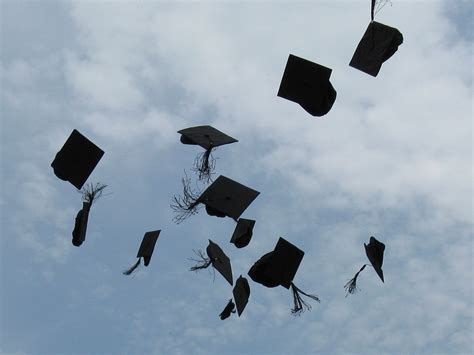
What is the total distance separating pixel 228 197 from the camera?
5086 mm

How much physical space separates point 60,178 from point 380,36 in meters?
2.85

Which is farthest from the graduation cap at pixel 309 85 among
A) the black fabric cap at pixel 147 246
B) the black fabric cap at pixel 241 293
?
the black fabric cap at pixel 147 246

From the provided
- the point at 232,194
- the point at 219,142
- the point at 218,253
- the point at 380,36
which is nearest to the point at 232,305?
the point at 218,253

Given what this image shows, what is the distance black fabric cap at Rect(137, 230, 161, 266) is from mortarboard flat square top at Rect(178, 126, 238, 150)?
896mm

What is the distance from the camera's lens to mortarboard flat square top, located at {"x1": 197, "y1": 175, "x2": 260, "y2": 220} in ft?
16.5

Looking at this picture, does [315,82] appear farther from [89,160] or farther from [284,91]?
[89,160]

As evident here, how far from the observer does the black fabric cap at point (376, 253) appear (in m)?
5.10

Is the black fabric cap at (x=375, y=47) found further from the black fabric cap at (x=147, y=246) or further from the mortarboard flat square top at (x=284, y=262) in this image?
the black fabric cap at (x=147, y=246)

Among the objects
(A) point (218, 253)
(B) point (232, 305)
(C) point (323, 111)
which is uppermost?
(C) point (323, 111)

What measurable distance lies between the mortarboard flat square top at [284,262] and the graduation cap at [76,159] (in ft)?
5.56

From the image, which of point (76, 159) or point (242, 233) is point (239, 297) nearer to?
point (242, 233)

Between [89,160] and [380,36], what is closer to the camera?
[380,36]

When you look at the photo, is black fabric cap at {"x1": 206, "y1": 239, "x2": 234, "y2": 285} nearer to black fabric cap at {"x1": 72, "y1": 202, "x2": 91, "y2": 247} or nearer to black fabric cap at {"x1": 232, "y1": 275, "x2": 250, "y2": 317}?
black fabric cap at {"x1": 232, "y1": 275, "x2": 250, "y2": 317}

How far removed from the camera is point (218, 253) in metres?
5.13
